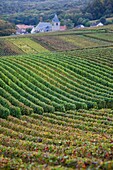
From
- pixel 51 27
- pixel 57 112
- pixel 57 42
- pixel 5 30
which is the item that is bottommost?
pixel 51 27

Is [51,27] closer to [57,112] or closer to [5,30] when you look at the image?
[5,30]

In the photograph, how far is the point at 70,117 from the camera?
30.8m

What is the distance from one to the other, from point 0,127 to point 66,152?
9.06 metres

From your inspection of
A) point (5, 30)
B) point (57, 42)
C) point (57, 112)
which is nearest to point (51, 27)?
point (5, 30)

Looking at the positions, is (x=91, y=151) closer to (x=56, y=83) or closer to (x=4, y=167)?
(x=4, y=167)

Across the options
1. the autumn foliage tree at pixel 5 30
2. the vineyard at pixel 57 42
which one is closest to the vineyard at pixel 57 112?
the vineyard at pixel 57 42

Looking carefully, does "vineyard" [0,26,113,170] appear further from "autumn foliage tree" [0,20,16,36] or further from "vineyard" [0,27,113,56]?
"autumn foliage tree" [0,20,16,36]

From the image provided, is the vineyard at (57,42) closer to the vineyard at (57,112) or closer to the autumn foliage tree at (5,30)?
the vineyard at (57,112)

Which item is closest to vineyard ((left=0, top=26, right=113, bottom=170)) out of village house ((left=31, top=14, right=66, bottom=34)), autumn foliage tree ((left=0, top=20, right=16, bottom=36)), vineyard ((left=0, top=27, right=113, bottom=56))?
vineyard ((left=0, top=27, right=113, bottom=56))

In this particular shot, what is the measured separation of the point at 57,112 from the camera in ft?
107

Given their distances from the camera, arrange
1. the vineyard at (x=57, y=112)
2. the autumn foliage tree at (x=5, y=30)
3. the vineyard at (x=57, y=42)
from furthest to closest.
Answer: the autumn foliage tree at (x=5, y=30), the vineyard at (x=57, y=42), the vineyard at (x=57, y=112)

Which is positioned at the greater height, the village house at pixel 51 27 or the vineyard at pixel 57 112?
the vineyard at pixel 57 112

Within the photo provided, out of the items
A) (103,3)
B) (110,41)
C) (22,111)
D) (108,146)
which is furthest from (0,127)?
(103,3)

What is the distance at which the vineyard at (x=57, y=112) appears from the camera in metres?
18.0
